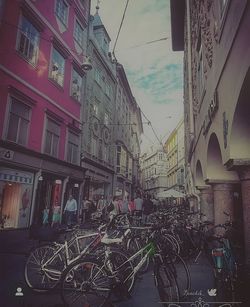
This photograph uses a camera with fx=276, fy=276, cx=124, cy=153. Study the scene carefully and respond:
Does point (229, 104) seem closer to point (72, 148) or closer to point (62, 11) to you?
point (72, 148)

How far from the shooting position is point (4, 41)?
38.7 feet

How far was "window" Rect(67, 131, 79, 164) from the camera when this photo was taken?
1838cm

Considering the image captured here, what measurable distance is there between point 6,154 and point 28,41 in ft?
19.9

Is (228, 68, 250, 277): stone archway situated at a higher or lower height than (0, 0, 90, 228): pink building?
lower

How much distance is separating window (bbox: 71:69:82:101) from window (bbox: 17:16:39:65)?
15.7 ft

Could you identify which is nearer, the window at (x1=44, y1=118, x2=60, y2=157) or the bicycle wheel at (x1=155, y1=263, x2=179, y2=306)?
the bicycle wheel at (x1=155, y1=263, x2=179, y2=306)

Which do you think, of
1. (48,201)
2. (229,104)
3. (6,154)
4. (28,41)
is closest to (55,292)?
(229,104)

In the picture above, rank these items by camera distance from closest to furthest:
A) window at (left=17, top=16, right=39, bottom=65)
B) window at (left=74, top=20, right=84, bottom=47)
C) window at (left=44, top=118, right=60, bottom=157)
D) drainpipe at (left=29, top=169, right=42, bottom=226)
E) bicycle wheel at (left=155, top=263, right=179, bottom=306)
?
bicycle wheel at (left=155, top=263, right=179, bottom=306), window at (left=17, top=16, right=39, bottom=65), drainpipe at (left=29, top=169, right=42, bottom=226), window at (left=44, top=118, right=60, bottom=157), window at (left=74, top=20, right=84, bottom=47)

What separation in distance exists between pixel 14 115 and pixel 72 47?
838 centimetres

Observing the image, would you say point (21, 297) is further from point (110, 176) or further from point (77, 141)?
point (110, 176)

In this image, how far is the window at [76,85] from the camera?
63.1ft

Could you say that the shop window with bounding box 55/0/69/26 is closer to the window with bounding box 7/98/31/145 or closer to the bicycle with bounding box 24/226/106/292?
the window with bounding box 7/98/31/145

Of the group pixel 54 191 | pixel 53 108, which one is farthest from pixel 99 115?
pixel 54 191

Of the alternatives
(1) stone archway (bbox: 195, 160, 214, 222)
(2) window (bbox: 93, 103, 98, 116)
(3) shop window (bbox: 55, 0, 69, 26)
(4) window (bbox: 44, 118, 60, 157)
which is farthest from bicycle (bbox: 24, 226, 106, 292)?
(2) window (bbox: 93, 103, 98, 116)
